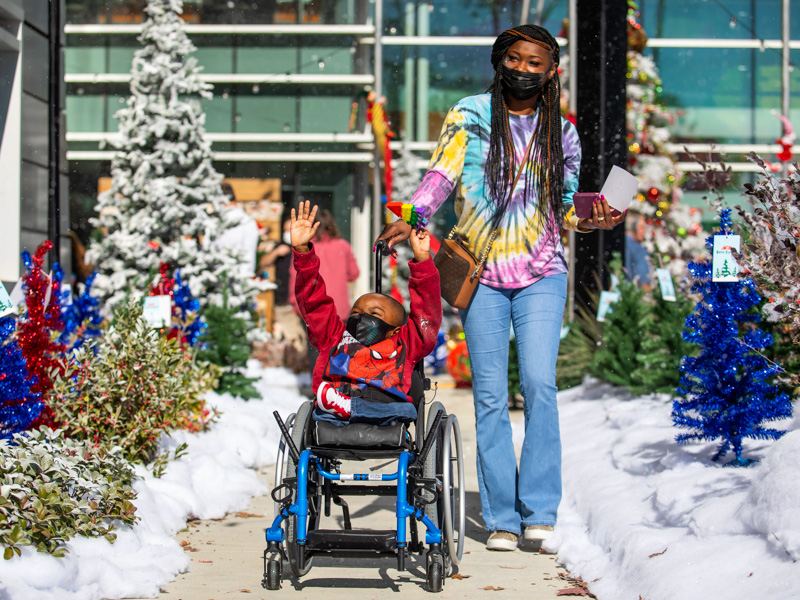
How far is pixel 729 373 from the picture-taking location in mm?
4152

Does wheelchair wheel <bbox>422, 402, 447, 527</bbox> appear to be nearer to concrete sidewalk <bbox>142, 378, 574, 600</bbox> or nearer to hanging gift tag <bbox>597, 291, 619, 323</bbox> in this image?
concrete sidewalk <bbox>142, 378, 574, 600</bbox>

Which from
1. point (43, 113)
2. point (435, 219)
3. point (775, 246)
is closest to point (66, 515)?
point (775, 246)

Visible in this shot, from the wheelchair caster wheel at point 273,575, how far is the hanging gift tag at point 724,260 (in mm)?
2172

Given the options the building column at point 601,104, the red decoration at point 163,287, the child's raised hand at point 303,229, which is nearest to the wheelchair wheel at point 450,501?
the child's raised hand at point 303,229

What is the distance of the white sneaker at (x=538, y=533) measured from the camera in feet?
13.0

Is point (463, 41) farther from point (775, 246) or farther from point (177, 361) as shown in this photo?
point (775, 246)

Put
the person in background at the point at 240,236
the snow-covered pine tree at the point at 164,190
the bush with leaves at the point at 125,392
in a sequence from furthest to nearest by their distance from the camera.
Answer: the person in background at the point at 240,236, the snow-covered pine tree at the point at 164,190, the bush with leaves at the point at 125,392

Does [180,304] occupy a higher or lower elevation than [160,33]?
lower

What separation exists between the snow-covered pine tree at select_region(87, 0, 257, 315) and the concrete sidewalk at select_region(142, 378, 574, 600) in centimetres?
438

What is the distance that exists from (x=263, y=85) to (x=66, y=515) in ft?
43.7

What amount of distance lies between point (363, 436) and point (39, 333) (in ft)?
6.10

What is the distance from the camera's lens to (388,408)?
3.42 meters

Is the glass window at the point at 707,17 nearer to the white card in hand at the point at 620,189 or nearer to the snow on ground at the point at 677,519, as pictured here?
the snow on ground at the point at 677,519

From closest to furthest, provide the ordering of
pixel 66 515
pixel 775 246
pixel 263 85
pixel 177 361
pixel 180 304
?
pixel 66 515
pixel 775 246
pixel 177 361
pixel 180 304
pixel 263 85
